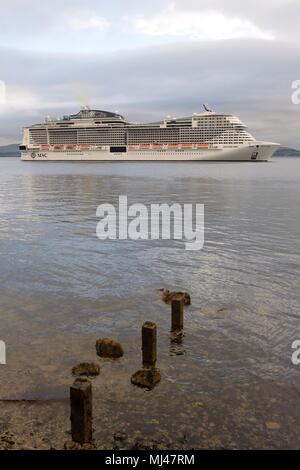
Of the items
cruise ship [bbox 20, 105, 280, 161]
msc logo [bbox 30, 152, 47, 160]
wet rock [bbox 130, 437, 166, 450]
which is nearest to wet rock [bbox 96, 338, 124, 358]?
wet rock [bbox 130, 437, 166, 450]

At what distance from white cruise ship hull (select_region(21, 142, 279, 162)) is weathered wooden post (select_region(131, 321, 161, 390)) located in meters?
123

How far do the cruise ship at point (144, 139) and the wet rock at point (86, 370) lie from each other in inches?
4858

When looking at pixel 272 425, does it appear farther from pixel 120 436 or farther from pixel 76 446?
pixel 76 446

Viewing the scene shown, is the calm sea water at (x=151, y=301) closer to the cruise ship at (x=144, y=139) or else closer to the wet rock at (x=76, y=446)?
the wet rock at (x=76, y=446)

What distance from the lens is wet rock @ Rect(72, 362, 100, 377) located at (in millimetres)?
7996

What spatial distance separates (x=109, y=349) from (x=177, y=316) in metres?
1.74

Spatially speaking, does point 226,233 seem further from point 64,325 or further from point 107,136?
point 107,136

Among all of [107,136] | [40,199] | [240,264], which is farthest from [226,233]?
[107,136]

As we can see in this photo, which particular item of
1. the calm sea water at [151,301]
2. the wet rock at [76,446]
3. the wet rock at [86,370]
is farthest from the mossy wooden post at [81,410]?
the wet rock at [86,370]

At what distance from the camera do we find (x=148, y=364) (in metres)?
8.23

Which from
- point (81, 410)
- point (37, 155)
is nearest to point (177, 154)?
point (37, 155)

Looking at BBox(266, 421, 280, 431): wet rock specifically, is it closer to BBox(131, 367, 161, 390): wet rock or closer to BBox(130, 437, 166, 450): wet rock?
BBox(130, 437, 166, 450): wet rock

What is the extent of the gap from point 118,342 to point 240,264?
7.98 meters

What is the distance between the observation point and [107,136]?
13925 centimetres
